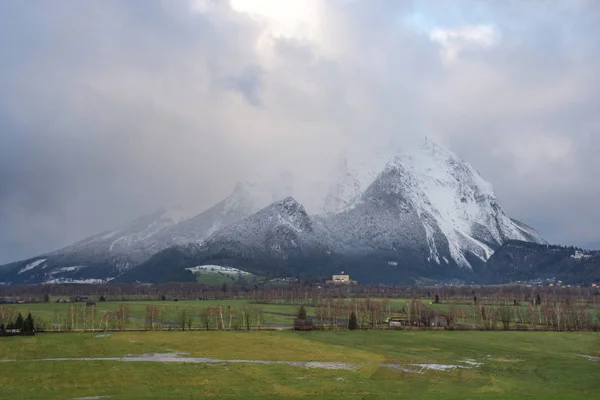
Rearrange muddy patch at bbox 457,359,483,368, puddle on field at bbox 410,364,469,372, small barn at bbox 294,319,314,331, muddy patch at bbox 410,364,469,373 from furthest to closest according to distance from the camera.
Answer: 1. small barn at bbox 294,319,314,331
2. muddy patch at bbox 457,359,483,368
3. puddle on field at bbox 410,364,469,372
4. muddy patch at bbox 410,364,469,373

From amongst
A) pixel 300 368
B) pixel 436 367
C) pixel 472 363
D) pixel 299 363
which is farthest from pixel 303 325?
pixel 436 367

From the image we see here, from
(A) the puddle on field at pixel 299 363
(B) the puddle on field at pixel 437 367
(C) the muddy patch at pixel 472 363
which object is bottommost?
(C) the muddy patch at pixel 472 363

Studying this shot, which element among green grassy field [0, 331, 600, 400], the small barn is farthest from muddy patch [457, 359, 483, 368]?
the small barn

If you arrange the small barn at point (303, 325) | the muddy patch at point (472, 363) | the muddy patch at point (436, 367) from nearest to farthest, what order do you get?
the muddy patch at point (436, 367)
the muddy patch at point (472, 363)
the small barn at point (303, 325)

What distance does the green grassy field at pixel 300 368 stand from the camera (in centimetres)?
7888

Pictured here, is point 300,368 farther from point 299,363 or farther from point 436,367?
point 436,367

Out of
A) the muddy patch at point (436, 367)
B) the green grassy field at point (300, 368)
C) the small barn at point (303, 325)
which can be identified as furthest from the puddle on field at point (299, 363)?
the small barn at point (303, 325)

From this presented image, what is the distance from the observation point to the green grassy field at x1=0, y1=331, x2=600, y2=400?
78875mm

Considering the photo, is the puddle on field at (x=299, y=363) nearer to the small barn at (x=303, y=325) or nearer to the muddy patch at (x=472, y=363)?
the muddy patch at (x=472, y=363)

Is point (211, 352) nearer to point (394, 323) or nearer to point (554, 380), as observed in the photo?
point (554, 380)

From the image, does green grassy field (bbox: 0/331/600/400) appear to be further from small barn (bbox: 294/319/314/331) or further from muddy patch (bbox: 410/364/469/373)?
small barn (bbox: 294/319/314/331)

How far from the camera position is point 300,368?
99500mm

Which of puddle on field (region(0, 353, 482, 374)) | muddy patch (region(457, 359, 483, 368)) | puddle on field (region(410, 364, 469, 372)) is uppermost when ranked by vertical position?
puddle on field (region(0, 353, 482, 374))

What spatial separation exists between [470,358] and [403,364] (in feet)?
63.6
